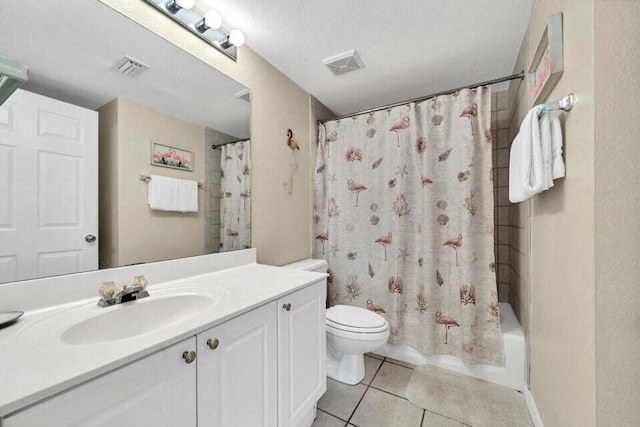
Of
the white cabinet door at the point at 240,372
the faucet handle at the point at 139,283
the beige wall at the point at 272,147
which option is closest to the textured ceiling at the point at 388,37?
the beige wall at the point at 272,147

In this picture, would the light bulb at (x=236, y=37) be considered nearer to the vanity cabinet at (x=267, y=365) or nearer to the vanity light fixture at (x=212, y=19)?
the vanity light fixture at (x=212, y=19)

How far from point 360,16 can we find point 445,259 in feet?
5.30

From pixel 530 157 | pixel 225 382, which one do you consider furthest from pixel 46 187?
pixel 530 157

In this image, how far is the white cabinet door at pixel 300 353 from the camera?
40.4 inches

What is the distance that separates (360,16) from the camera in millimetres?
1367

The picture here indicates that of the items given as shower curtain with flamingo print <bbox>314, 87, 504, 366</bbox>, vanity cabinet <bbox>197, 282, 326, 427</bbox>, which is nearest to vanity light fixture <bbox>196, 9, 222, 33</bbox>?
shower curtain with flamingo print <bbox>314, 87, 504, 366</bbox>

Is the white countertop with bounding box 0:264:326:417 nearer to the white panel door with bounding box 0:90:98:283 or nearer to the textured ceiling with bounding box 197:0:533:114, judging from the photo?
the white panel door with bounding box 0:90:98:283

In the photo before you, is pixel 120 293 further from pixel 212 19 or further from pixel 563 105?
pixel 563 105

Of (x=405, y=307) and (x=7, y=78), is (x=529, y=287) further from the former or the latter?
(x=7, y=78)

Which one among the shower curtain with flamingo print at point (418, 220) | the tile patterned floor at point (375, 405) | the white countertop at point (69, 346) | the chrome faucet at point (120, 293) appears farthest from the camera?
the shower curtain with flamingo print at point (418, 220)

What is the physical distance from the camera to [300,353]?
112 cm

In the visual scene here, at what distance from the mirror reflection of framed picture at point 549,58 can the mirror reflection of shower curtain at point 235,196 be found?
1514mm
